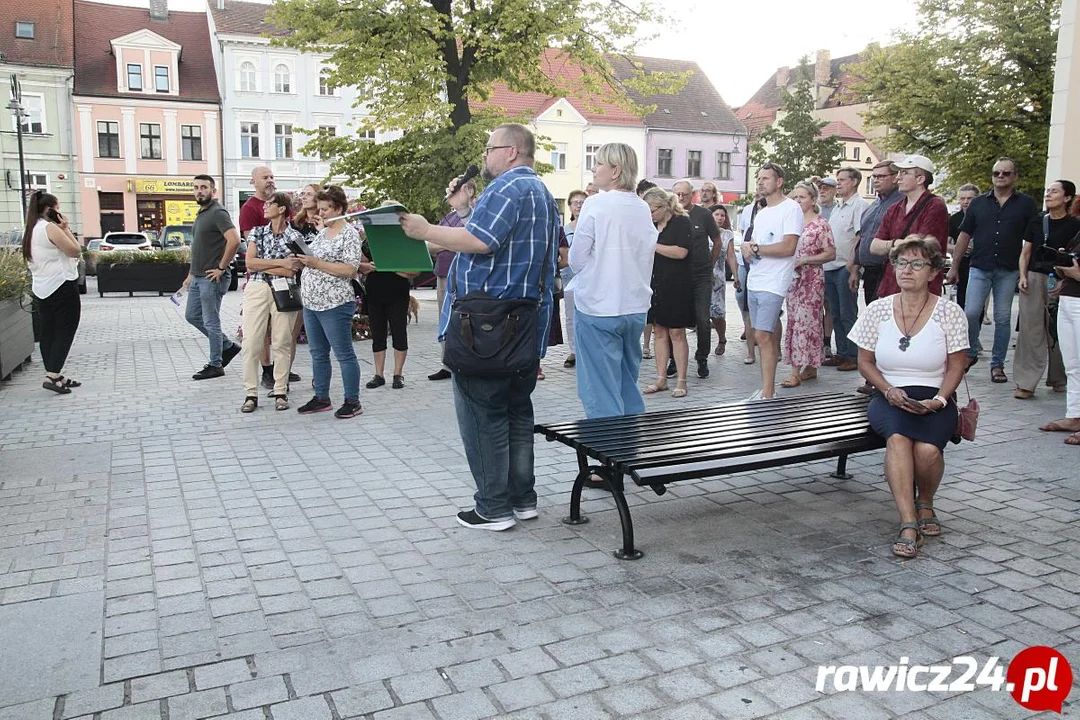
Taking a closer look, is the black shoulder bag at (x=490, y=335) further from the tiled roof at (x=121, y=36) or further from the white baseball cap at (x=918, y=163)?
the tiled roof at (x=121, y=36)

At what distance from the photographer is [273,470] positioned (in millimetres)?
6203

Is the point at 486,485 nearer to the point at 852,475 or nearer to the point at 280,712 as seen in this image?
the point at 280,712

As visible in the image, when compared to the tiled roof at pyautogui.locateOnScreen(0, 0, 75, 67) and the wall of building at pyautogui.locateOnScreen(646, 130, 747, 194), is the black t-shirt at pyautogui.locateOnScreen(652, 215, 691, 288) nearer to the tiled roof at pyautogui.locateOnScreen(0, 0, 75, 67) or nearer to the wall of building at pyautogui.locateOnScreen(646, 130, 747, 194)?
the tiled roof at pyautogui.locateOnScreen(0, 0, 75, 67)

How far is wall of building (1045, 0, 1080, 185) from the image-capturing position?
12664mm

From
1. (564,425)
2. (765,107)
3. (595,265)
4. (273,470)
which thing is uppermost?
(765,107)

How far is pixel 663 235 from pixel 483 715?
6.28 m

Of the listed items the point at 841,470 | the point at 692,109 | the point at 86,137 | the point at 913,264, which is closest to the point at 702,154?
the point at 692,109

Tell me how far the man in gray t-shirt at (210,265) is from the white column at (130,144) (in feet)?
129

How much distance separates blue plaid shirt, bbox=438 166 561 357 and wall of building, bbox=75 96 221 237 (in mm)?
44945

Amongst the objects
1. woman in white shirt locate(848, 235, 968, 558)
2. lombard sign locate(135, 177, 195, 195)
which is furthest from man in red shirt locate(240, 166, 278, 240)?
lombard sign locate(135, 177, 195, 195)

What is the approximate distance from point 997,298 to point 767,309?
2.95 metres

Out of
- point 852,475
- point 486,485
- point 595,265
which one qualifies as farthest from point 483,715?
point 852,475

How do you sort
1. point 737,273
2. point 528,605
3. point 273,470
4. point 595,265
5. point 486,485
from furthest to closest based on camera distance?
point 737,273 < point 273,470 < point 595,265 < point 486,485 < point 528,605

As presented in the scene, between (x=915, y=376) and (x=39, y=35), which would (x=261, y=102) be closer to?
(x=39, y=35)
